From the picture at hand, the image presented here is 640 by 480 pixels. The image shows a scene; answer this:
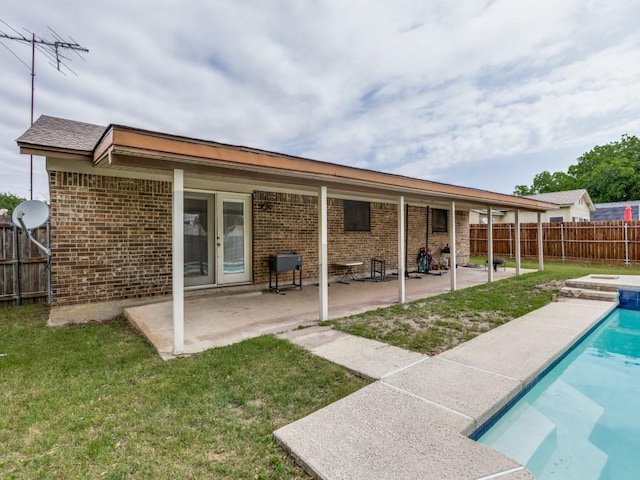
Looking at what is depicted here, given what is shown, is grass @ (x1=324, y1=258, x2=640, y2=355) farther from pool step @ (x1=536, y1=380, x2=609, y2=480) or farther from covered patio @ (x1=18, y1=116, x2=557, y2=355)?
pool step @ (x1=536, y1=380, x2=609, y2=480)

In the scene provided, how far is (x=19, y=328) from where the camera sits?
4.84m

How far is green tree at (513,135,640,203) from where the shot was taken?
101 feet

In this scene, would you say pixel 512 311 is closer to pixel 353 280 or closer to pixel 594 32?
pixel 353 280

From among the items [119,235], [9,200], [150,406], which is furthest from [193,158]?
[9,200]

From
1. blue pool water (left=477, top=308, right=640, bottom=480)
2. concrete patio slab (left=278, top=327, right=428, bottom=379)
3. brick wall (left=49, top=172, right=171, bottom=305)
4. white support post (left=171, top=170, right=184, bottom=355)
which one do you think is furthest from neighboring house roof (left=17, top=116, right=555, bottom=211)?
blue pool water (left=477, top=308, right=640, bottom=480)

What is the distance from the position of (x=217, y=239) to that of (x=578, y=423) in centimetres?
625

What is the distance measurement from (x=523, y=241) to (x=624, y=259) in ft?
12.8

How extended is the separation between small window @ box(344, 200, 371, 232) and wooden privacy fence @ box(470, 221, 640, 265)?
1086cm

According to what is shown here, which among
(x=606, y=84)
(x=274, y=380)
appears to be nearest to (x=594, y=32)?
(x=606, y=84)

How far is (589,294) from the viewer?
714 cm

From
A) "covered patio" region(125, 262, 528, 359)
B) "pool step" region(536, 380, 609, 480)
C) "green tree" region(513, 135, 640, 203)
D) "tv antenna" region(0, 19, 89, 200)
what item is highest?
"green tree" region(513, 135, 640, 203)

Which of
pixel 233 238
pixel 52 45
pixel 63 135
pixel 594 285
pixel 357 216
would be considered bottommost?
pixel 594 285

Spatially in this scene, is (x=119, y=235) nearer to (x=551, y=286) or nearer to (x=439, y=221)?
(x=551, y=286)

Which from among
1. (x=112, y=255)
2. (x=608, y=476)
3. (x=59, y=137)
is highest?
(x=59, y=137)
